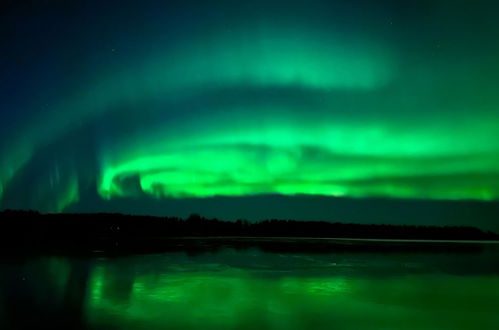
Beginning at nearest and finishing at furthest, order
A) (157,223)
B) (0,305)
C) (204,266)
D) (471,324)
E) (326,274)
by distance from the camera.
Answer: (471,324)
(0,305)
(326,274)
(204,266)
(157,223)

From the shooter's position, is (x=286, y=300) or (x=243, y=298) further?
(x=243, y=298)

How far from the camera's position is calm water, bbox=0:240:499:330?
54.7 ft

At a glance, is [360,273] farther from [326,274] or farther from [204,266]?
[204,266]

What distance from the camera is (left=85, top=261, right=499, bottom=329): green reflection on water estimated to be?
16766mm

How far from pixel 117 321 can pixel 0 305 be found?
5403 mm

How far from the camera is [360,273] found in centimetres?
3291

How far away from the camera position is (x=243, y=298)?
70.6ft

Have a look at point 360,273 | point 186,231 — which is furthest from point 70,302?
point 186,231

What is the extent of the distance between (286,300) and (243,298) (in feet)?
5.61

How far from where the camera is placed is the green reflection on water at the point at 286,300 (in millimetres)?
16766

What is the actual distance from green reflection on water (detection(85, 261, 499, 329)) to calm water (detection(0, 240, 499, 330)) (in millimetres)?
35

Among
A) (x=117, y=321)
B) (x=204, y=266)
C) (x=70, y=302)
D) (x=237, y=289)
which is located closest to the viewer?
(x=117, y=321)

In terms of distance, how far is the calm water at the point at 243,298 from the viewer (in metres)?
16.7

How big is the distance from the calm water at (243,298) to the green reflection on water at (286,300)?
0.04 meters
